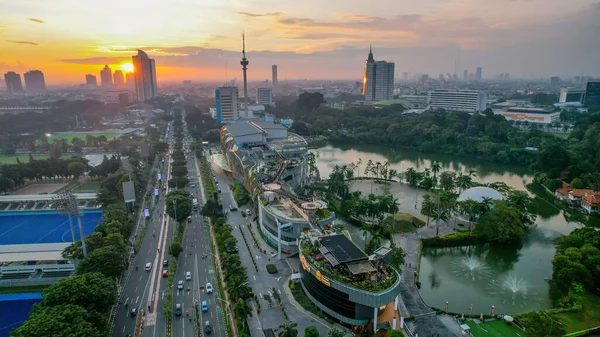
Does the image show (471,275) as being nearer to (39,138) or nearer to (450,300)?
(450,300)

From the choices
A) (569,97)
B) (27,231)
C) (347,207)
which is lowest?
(27,231)

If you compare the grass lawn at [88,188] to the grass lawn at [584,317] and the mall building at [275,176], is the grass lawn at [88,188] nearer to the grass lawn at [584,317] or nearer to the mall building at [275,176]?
the mall building at [275,176]

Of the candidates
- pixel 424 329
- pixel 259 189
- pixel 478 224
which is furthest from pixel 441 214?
pixel 259 189

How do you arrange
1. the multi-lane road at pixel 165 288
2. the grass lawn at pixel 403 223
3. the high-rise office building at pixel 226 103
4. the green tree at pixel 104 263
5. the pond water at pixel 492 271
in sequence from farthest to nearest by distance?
the high-rise office building at pixel 226 103 → the grass lawn at pixel 403 223 → the pond water at pixel 492 271 → the green tree at pixel 104 263 → the multi-lane road at pixel 165 288

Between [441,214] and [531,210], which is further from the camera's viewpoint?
[531,210]

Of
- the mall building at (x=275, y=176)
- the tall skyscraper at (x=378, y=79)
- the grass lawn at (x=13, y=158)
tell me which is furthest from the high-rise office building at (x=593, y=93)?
the grass lawn at (x=13, y=158)

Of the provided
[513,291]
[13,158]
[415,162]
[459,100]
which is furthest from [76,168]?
[459,100]
